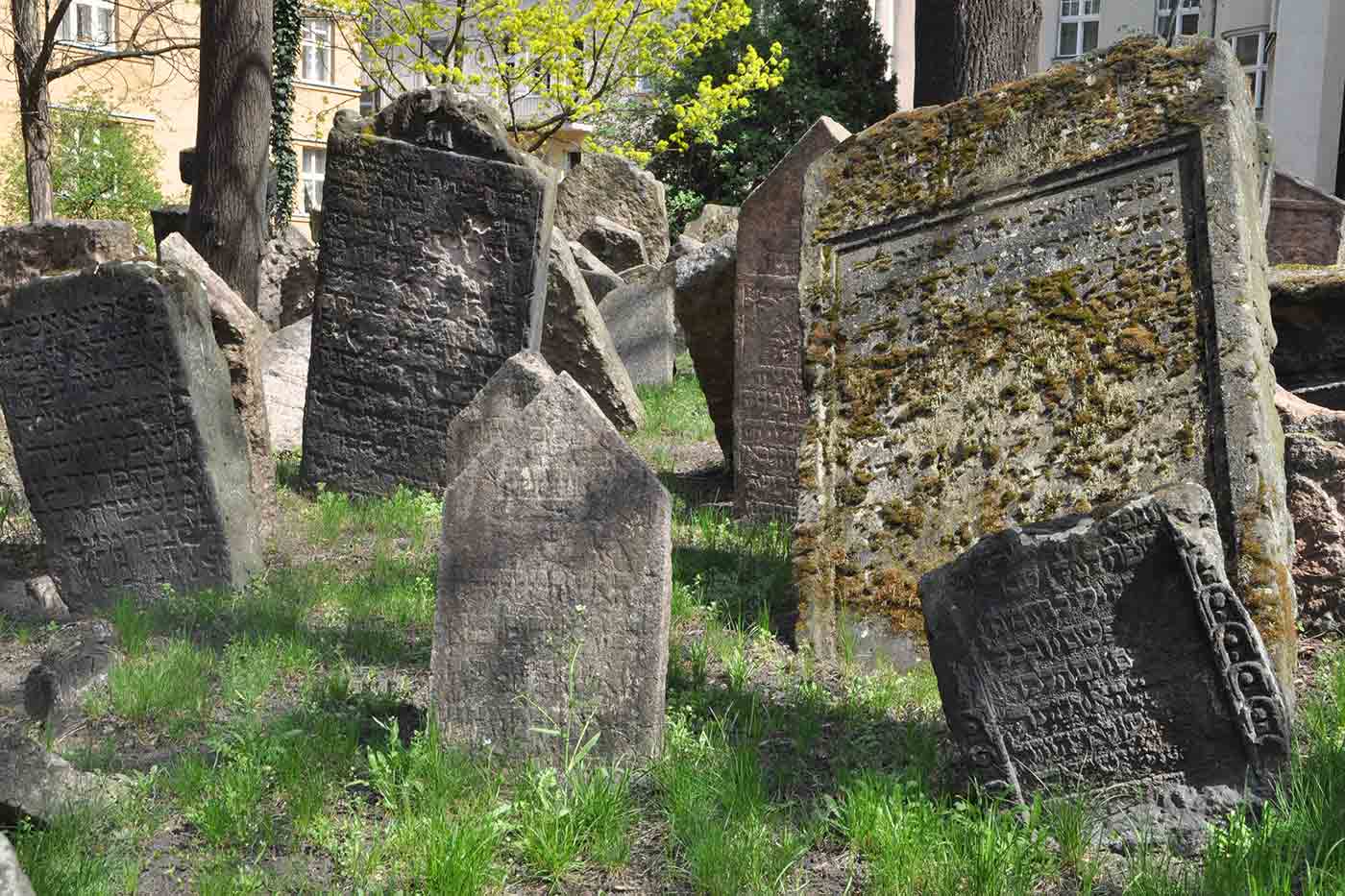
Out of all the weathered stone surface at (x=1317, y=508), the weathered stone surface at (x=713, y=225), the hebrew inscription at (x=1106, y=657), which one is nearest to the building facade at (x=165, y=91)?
the weathered stone surface at (x=713, y=225)

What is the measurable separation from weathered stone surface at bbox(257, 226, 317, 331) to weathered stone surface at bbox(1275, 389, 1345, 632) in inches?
368

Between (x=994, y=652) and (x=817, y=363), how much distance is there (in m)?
1.87

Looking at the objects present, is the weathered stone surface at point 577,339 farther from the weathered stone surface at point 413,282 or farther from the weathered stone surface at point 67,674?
the weathered stone surface at point 67,674

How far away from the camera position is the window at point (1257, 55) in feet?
90.6

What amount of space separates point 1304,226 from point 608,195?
8.22 m

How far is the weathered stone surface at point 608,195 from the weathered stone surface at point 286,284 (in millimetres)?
4170

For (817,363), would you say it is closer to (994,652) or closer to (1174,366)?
(1174,366)

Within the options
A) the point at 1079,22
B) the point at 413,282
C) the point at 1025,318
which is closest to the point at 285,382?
the point at 413,282

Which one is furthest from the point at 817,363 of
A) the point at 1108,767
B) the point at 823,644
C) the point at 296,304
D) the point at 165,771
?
the point at 296,304

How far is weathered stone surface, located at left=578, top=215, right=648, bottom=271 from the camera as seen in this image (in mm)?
15414

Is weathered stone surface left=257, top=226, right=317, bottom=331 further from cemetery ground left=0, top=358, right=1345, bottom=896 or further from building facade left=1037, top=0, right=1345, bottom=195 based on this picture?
building facade left=1037, top=0, right=1345, bottom=195

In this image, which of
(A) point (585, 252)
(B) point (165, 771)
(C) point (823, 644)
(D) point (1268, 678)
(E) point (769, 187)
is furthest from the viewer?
(A) point (585, 252)

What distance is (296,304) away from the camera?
1292 cm

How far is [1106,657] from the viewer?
143 inches
